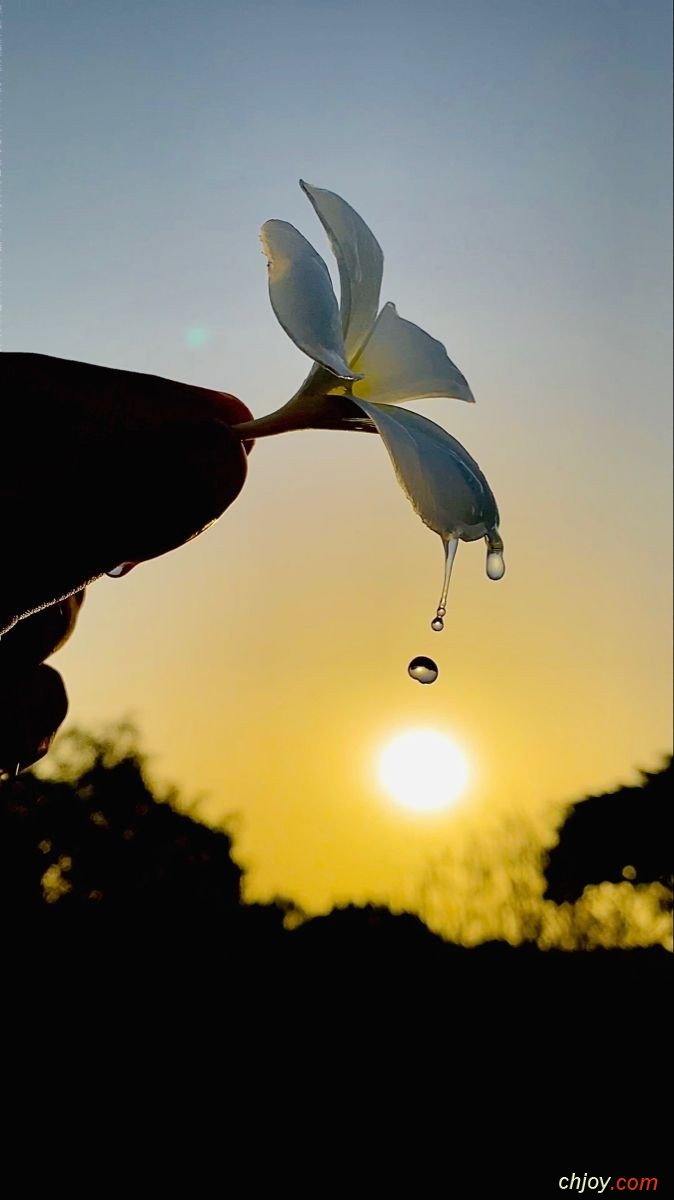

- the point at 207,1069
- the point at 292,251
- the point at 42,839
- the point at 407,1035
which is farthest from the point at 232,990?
the point at 292,251

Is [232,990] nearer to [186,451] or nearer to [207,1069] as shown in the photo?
[207,1069]

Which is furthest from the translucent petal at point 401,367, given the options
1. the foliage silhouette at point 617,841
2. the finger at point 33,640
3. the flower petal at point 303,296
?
the foliage silhouette at point 617,841

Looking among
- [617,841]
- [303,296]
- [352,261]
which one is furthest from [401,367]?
[617,841]

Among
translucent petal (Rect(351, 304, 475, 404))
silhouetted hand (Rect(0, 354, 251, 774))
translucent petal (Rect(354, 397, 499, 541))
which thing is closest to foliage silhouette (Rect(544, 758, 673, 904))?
translucent petal (Rect(351, 304, 475, 404))

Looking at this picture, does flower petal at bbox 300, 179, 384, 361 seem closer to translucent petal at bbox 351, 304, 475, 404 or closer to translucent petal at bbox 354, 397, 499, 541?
translucent petal at bbox 351, 304, 475, 404

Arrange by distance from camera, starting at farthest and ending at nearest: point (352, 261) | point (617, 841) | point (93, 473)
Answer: point (617, 841) < point (352, 261) < point (93, 473)

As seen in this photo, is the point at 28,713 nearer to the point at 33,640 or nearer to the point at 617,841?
the point at 33,640

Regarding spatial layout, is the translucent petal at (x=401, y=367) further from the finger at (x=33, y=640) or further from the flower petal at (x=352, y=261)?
the finger at (x=33, y=640)
